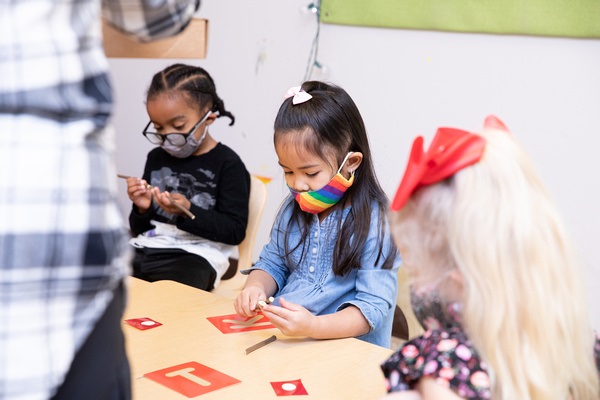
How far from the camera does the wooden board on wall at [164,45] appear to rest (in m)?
0.92

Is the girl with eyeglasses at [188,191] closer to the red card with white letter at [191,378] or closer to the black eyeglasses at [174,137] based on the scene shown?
the black eyeglasses at [174,137]

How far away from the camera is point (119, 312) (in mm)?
759

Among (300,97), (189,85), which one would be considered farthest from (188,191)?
(300,97)

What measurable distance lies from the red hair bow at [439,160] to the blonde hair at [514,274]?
0.04ft

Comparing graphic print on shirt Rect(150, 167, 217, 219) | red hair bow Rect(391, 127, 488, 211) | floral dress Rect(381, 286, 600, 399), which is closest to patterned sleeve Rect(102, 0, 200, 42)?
red hair bow Rect(391, 127, 488, 211)

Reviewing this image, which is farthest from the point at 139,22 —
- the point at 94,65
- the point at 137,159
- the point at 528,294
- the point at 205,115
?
the point at 137,159

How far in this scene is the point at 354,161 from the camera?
172cm

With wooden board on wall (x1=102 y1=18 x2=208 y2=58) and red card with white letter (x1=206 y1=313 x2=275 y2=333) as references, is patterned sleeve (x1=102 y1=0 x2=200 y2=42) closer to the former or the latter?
wooden board on wall (x1=102 y1=18 x2=208 y2=58)

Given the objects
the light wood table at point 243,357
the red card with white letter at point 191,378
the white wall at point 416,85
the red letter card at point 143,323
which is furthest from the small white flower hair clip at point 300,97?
the white wall at point 416,85

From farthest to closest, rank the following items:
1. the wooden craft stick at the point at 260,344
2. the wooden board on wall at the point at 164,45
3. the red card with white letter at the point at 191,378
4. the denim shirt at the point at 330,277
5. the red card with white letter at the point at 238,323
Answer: the denim shirt at the point at 330,277 → the red card with white letter at the point at 238,323 → the wooden craft stick at the point at 260,344 → the red card with white letter at the point at 191,378 → the wooden board on wall at the point at 164,45

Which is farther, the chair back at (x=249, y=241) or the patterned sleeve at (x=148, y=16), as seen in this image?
the chair back at (x=249, y=241)

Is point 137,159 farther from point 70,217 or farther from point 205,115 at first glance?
point 70,217

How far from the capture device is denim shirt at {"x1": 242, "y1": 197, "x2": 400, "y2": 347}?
5.30ft

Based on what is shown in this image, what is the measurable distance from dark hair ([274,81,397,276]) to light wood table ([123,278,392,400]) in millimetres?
278
